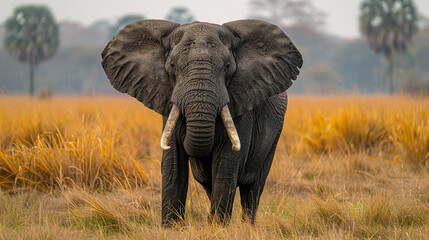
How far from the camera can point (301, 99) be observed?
448 inches

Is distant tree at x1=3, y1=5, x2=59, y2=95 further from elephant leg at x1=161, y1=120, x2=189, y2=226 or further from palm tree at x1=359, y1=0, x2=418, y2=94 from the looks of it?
elephant leg at x1=161, y1=120, x2=189, y2=226

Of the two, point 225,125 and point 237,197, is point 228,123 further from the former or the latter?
point 237,197

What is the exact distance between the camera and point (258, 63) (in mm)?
3590

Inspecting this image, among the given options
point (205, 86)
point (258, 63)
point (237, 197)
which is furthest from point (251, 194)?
point (205, 86)

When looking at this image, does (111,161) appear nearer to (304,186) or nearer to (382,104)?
(304,186)

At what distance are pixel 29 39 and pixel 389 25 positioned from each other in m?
27.8

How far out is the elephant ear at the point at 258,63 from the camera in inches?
136

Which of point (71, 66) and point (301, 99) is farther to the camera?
point (71, 66)

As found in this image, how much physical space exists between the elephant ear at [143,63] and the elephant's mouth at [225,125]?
0.21m

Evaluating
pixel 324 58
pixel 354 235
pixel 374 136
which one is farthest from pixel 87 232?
pixel 324 58

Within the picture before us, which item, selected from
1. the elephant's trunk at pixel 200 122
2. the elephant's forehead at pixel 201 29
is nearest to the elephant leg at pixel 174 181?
the elephant's trunk at pixel 200 122

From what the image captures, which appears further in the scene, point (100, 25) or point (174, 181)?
point (100, 25)

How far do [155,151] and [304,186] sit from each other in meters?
3.19

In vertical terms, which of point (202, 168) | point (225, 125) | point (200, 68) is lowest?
point (202, 168)
